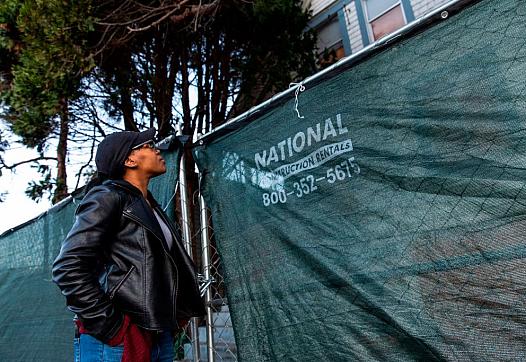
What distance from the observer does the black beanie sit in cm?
245

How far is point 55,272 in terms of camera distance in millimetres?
2023

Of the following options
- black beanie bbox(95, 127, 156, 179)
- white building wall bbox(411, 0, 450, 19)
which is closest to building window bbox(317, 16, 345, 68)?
white building wall bbox(411, 0, 450, 19)

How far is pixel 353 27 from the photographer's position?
888 cm

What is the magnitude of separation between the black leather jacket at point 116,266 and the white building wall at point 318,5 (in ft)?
27.0

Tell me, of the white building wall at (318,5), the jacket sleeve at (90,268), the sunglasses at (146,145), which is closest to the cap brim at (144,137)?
the sunglasses at (146,145)

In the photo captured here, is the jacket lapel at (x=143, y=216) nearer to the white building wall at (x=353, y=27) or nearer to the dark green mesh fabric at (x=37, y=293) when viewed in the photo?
the dark green mesh fabric at (x=37, y=293)

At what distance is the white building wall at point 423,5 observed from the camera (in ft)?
24.5

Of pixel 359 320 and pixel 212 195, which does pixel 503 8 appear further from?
pixel 212 195

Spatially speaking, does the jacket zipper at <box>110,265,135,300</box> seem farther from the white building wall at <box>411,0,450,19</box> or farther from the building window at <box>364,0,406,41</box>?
the building window at <box>364,0,406,41</box>

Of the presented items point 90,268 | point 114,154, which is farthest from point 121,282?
point 114,154

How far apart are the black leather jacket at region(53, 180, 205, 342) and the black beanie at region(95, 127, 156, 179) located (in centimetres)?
15

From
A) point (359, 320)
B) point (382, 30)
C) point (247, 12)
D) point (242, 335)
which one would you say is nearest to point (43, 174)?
point (247, 12)

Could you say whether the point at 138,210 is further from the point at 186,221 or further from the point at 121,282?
the point at 186,221

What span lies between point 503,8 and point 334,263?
4.65 ft
